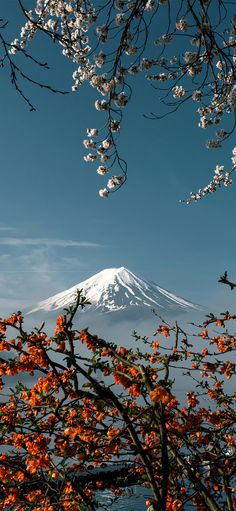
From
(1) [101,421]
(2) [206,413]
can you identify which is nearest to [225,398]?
(2) [206,413]

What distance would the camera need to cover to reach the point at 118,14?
214 inches

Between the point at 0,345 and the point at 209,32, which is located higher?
the point at 209,32

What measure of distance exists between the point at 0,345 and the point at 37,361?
701 mm

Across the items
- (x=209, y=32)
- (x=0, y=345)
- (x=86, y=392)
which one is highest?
(x=209, y=32)

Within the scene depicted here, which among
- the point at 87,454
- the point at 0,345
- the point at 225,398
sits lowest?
the point at 87,454

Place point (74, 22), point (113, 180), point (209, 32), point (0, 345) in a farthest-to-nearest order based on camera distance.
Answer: point (113, 180) < point (74, 22) < point (209, 32) < point (0, 345)

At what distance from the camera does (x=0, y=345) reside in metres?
4.14

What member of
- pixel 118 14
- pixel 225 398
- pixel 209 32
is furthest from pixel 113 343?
pixel 118 14

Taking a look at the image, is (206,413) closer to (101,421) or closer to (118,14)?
(101,421)

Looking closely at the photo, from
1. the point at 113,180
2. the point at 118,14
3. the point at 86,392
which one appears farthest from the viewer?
the point at 113,180

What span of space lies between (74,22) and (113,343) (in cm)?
520

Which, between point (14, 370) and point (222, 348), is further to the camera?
point (222, 348)

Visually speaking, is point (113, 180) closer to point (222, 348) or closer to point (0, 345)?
point (222, 348)

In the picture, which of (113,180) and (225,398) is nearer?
(225,398)
